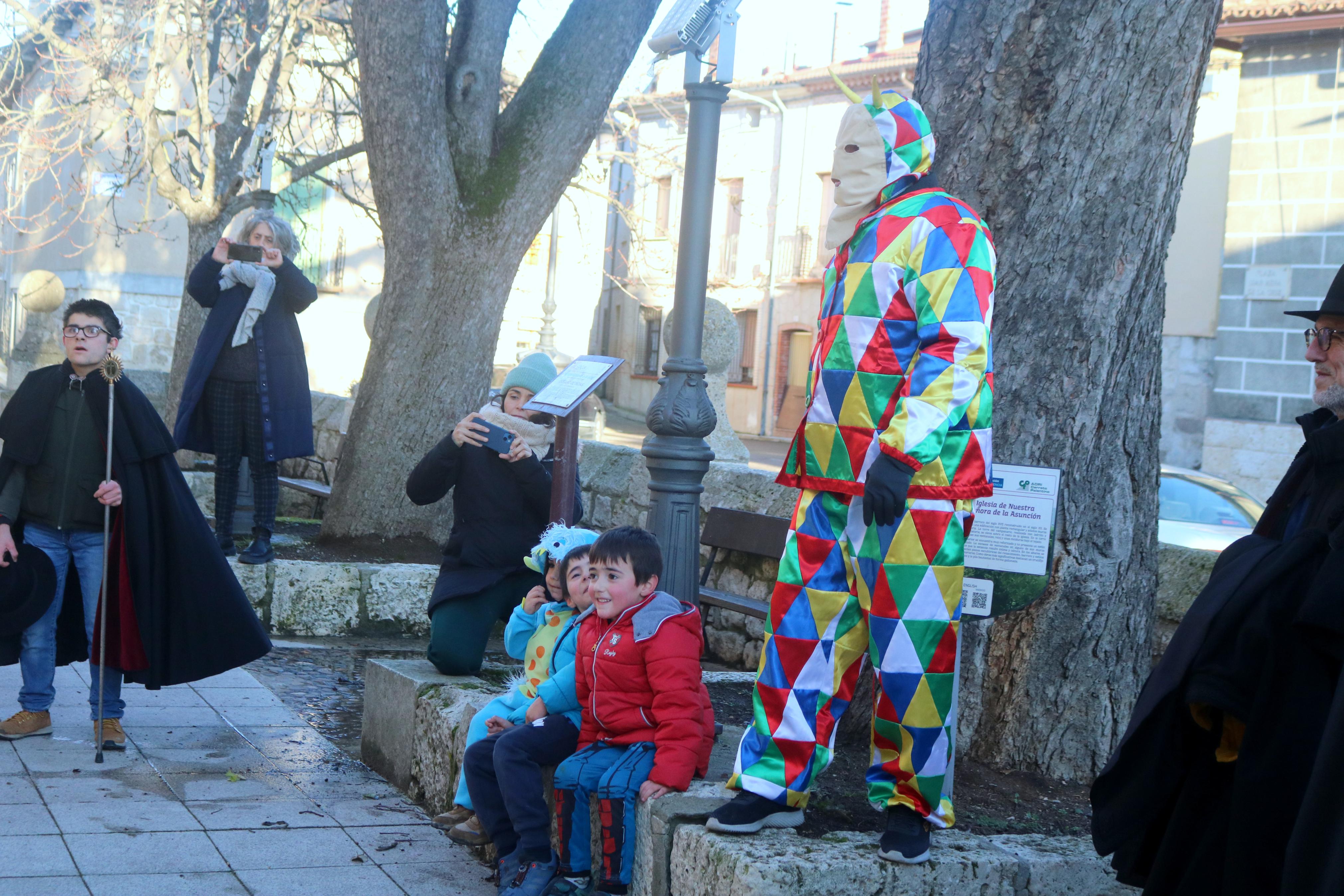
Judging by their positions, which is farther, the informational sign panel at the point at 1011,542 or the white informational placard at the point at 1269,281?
the white informational placard at the point at 1269,281

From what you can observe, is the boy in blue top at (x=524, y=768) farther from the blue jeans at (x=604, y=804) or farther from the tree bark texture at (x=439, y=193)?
the tree bark texture at (x=439, y=193)

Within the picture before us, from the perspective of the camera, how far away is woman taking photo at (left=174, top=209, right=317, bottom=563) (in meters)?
7.05

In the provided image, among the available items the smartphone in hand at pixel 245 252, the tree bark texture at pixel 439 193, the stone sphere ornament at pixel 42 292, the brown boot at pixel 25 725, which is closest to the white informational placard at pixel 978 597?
the brown boot at pixel 25 725

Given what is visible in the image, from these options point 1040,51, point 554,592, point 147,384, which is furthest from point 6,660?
point 147,384

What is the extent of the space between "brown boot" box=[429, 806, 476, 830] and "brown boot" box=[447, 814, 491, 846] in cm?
4

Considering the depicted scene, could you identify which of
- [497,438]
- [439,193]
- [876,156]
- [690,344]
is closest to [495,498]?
[497,438]

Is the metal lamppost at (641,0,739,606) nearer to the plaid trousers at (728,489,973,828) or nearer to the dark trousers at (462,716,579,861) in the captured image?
the dark trousers at (462,716,579,861)

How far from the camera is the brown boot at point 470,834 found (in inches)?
164

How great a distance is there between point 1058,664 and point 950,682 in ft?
3.52

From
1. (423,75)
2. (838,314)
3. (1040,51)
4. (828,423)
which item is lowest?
(828,423)

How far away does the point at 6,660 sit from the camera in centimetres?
500

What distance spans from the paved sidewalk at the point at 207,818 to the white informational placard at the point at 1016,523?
1.71 m

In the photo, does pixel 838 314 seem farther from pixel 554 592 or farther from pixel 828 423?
pixel 554 592

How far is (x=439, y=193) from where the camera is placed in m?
8.14
